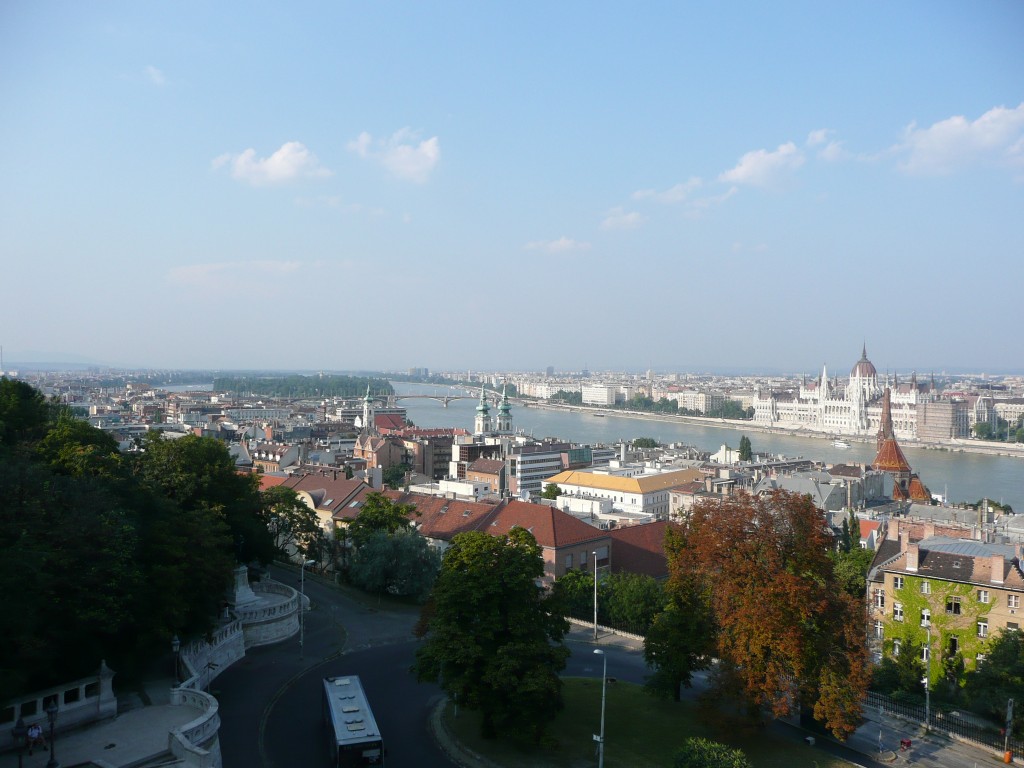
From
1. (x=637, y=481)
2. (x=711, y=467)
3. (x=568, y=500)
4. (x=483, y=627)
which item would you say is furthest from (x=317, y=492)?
(x=711, y=467)

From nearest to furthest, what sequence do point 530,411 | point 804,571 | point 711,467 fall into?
point 804,571, point 711,467, point 530,411

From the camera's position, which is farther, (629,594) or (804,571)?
(629,594)

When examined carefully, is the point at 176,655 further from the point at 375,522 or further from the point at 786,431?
the point at 786,431

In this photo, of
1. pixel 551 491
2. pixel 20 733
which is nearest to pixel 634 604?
pixel 20 733

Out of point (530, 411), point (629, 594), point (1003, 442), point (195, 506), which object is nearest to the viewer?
point (195, 506)

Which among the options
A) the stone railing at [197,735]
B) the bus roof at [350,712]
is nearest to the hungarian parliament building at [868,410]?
the bus roof at [350,712]

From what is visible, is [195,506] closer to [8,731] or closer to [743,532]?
[8,731]

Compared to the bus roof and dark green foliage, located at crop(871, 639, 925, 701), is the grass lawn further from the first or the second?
dark green foliage, located at crop(871, 639, 925, 701)
